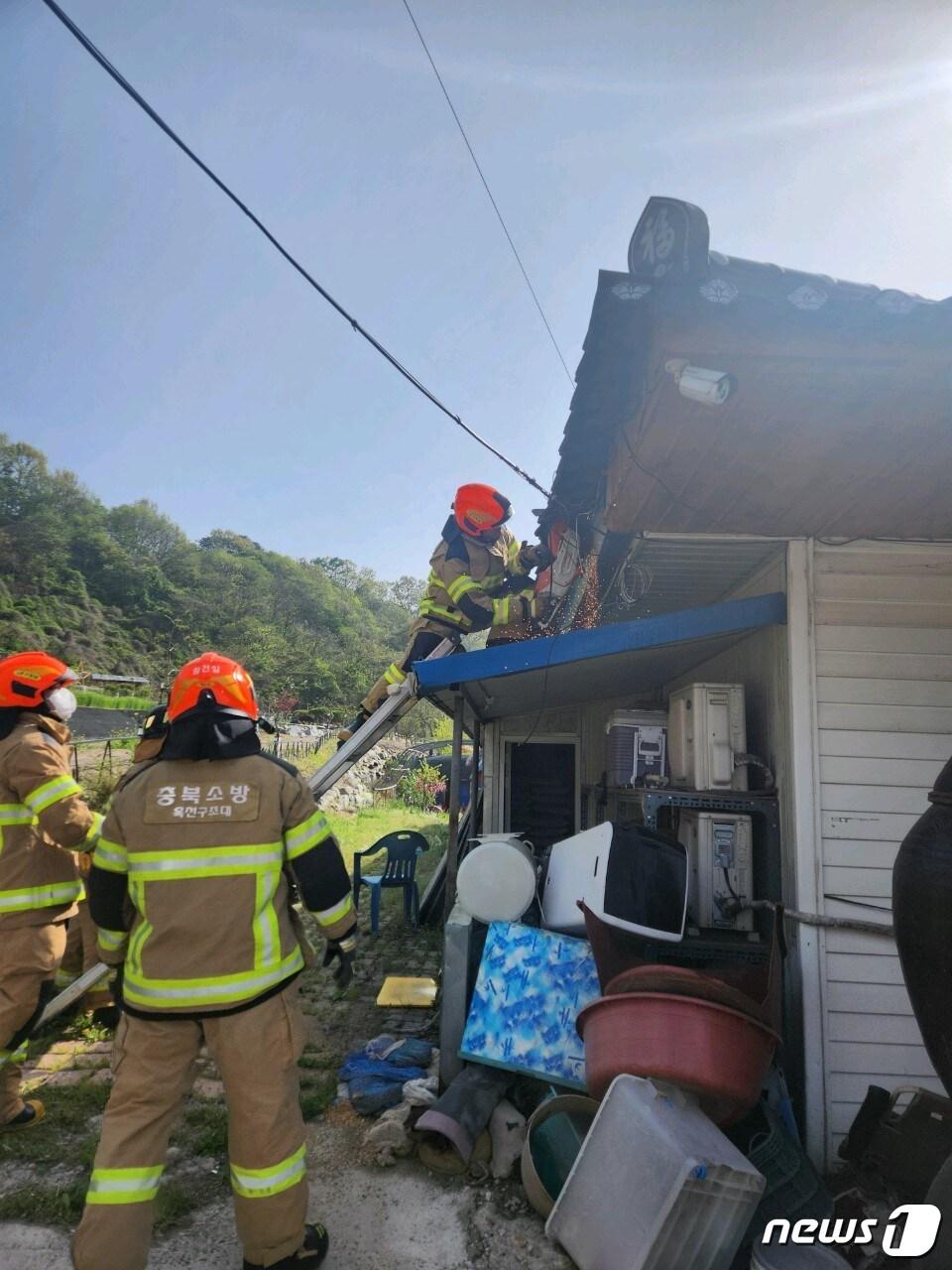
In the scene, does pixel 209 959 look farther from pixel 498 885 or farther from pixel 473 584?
pixel 473 584

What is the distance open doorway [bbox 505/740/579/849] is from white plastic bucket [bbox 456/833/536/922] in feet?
15.2

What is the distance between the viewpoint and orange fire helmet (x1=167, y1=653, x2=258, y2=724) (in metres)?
2.47

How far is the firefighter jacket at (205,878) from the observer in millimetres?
2291

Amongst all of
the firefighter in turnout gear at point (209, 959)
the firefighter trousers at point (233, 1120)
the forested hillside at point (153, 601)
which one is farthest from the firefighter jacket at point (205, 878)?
the forested hillside at point (153, 601)

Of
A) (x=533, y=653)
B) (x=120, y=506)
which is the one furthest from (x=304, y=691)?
(x=533, y=653)

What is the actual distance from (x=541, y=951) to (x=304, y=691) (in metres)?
44.7

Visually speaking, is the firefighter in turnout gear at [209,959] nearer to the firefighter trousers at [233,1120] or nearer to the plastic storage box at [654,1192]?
the firefighter trousers at [233,1120]

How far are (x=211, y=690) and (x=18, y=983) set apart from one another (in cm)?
202

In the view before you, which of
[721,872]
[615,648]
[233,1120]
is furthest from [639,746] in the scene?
[233,1120]

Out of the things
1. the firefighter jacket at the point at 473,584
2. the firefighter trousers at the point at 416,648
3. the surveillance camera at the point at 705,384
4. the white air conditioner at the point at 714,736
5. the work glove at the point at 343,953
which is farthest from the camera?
the firefighter trousers at the point at 416,648

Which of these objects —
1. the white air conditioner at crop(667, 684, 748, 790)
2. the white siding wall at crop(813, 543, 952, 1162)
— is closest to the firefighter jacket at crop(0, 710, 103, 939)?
the white air conditioner at crop(667, 684, 748, 790)

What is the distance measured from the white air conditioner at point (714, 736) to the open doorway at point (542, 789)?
15.0 feet

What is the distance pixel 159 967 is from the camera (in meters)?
2.29

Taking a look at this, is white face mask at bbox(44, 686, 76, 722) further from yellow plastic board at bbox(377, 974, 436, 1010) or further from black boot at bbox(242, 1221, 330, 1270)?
yellow plastic board at bbox(377, 974, 436, 1010)
